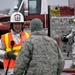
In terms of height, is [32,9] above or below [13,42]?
below

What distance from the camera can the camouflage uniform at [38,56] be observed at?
18.9ft

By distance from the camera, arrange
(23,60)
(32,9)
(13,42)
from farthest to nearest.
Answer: (32,9) < (13,42) < (23,60)

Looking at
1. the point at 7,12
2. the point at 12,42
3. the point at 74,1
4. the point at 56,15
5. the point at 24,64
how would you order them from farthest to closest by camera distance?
the point at 7,12, the point at 74,1, the point at 56,15, the point at 12,42, the point at 24,64

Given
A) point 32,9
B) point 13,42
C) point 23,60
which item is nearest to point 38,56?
point 23,60

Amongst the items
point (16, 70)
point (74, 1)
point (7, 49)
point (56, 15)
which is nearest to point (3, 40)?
point (7, 49)

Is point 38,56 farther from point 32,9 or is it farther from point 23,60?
point 32,9

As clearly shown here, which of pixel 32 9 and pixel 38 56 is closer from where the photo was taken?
pixel 38 56

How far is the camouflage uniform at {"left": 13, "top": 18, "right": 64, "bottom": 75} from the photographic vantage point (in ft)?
18.9

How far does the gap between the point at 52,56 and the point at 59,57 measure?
0.17m

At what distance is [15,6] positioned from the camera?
19938 mm

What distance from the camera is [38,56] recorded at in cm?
582

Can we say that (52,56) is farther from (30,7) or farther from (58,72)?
(30,7)

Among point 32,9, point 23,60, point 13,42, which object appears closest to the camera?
point 23,60

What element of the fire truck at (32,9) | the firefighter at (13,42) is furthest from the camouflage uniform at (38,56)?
the fire truck at (32,9)
